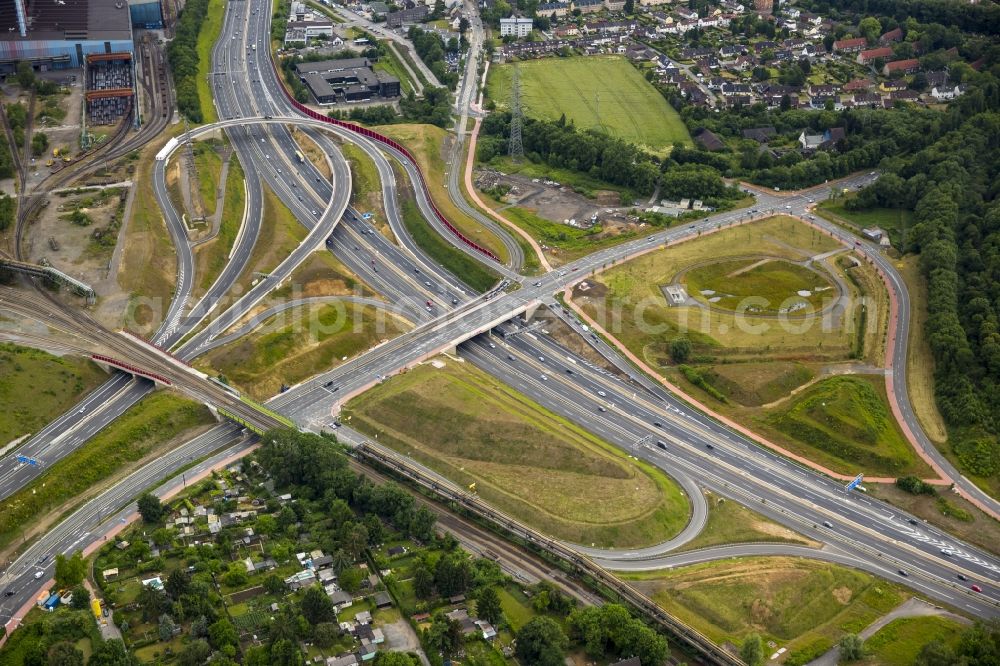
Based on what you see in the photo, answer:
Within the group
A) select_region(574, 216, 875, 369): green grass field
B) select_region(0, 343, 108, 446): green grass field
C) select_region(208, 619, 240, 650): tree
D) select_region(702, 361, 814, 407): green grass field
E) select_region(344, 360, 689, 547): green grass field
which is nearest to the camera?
select_region(208, 619, 240, 650): tree

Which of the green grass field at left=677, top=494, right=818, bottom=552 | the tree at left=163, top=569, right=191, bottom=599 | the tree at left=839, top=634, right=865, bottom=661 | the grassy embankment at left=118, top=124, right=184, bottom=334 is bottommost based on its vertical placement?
the tree at left=839, top=634, right=865, bottom=661

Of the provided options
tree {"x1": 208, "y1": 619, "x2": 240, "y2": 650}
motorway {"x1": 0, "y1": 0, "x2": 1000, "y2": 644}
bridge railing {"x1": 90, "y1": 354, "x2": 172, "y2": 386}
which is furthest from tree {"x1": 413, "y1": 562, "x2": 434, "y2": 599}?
bridge railing {"x1": 90, "y1": 354, "x2": 172, "y2": 386}

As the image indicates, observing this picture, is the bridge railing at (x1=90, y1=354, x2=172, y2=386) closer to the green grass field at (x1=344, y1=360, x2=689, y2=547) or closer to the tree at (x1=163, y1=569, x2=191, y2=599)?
the green grass field at (x1=344, y1=360, x2=689, y2=547)

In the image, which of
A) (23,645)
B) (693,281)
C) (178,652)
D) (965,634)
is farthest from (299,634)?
(693,281)

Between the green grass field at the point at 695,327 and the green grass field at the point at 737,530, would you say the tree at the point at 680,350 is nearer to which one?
the green grass field at the point at 695,327

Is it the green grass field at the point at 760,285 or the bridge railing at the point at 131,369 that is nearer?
the bridge railing at the point at 131,369

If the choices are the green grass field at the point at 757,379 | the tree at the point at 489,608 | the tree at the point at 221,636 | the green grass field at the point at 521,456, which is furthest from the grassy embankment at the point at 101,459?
the green grass field at the point at 757,379

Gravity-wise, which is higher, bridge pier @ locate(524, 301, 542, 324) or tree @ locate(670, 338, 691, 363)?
bridge pier @ locate(524, 301, 542, 324)
